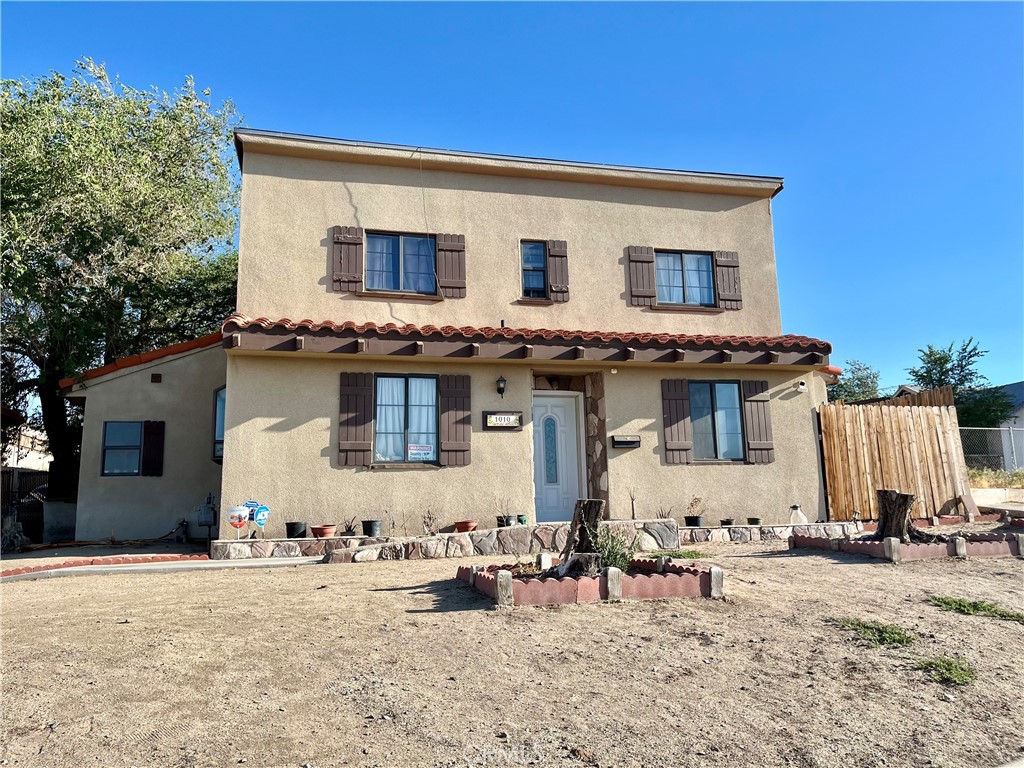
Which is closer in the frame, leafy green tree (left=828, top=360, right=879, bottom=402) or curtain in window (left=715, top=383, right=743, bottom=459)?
curtain in window (left=715, top=383, right=743, bottom=459)

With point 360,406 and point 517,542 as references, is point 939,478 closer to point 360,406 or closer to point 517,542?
point 517,542

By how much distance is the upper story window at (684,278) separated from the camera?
1293 centimetres

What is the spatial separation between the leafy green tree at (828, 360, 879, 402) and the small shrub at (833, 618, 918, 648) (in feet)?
115

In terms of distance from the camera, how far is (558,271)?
486 inches

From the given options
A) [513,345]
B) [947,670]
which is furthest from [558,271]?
[947,670]

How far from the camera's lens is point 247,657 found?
4621 mm

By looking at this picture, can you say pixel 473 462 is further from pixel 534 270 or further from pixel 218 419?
pixel 218 419

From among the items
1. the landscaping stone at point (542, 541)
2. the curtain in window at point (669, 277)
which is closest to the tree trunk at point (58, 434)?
the landscaping stone at point (542, 541)

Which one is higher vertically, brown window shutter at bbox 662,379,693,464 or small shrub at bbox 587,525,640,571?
brown window shutter at bbox 662,379,693,464

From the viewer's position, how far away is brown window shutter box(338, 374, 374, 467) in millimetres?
10320

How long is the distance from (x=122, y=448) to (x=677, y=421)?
9.36 m

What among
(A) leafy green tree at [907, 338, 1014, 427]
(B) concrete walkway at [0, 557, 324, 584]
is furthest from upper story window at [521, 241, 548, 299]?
(A) leafy green tree at [907, 338, 1014, 427]

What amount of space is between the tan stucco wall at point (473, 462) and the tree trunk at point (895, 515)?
8.70 feet

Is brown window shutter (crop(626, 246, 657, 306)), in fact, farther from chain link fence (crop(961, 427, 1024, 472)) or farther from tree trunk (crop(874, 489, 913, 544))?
chain link fence (crop(961, 427, 1024, 472))
